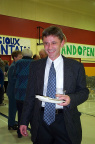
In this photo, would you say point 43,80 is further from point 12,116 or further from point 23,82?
point 12,116

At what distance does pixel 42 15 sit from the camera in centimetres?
1125

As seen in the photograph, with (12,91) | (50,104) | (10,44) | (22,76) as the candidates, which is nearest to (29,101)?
(50,104)

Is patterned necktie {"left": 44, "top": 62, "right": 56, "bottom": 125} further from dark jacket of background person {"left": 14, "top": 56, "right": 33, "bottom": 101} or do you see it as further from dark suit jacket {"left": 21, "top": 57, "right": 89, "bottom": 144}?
dark jacket of background person {"left": 14, "top": 56, "right": 33, "bottom": 101}

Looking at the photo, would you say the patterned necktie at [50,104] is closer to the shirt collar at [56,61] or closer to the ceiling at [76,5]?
the shirt collar at [56,61]

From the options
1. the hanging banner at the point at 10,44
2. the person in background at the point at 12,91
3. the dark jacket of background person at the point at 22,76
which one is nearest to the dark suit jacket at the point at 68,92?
the dark jacket of background person at the point at 22,76

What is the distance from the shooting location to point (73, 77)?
4.91ft

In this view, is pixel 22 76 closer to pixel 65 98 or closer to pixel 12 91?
pixel 12 91

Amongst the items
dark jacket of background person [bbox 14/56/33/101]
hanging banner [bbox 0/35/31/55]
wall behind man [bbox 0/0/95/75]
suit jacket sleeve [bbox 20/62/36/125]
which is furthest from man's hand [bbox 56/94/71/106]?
wall behind man [bbox 0/0/95/75]

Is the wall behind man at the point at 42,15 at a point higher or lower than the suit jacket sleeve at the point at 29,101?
higher

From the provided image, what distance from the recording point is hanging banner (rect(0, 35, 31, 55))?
31.3 ft

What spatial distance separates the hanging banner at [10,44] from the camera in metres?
9.55

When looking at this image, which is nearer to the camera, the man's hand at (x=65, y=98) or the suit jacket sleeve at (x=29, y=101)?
the man's hand at (x=65, y=98)

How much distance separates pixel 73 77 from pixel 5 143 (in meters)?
2.26

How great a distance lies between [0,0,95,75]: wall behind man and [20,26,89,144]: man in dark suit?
29.2 feet
